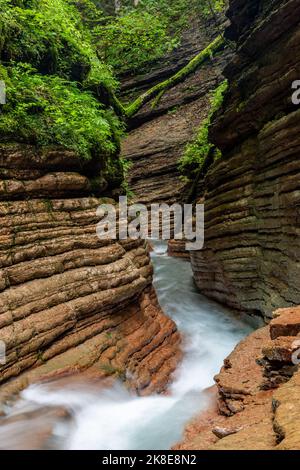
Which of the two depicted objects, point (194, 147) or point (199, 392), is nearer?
point (199, 392)

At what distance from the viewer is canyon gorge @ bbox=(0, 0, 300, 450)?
493 cm

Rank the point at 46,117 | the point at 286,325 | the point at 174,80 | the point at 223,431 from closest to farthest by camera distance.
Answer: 1. the point at 223,431
2. the point at 286,325
3. the point at 46,117
4. the point at 174,80

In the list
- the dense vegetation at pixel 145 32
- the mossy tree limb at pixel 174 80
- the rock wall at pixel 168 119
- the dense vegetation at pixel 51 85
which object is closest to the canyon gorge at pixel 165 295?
the dense vegetation at pixel 51 85

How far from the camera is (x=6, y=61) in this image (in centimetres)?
816

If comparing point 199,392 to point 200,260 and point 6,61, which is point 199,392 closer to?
point 200,260

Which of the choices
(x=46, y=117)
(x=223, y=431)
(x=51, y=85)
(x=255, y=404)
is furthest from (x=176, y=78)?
(x=223, y=431)

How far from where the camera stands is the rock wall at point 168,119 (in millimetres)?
23031

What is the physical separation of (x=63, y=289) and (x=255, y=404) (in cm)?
379

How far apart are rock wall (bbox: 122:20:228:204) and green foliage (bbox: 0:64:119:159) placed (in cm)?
1164

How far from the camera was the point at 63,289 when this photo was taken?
21.8 ft

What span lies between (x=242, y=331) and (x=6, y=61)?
9.25 meters

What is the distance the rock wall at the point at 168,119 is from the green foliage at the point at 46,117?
11.6m

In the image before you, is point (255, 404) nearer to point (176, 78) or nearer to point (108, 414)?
point (108, 414)
